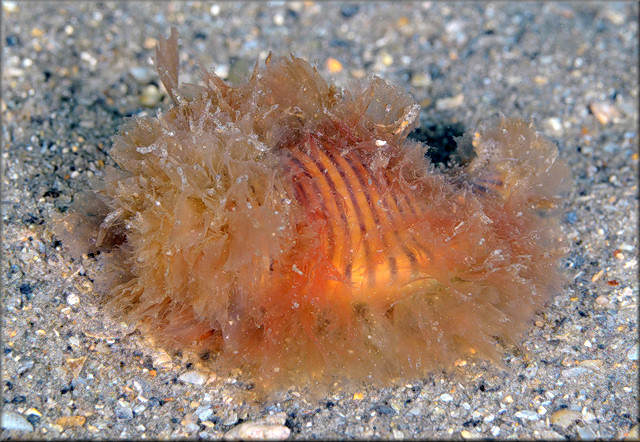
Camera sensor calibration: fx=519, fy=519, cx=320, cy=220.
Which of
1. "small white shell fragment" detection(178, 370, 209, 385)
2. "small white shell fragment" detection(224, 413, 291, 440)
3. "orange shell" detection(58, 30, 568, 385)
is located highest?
"orange shell" detection(58, 30, 568, 385)

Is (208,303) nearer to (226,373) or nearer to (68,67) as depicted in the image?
(226,373)

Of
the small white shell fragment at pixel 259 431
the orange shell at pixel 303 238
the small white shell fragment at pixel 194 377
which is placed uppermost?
the orange shell at pixel 303 238

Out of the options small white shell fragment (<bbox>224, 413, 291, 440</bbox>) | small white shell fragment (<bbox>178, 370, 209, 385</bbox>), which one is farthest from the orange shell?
small white shell fragment (<bbox>224, 413, 291, 440</bbox>)

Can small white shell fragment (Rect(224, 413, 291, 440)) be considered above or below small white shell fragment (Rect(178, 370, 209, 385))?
below

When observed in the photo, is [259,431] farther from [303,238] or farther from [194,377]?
[303,238]

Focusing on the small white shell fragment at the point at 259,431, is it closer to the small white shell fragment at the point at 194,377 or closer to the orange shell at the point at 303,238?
the orange shell at the point at 303,238

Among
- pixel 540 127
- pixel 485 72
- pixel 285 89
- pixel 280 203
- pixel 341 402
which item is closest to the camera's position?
pixel 280 203

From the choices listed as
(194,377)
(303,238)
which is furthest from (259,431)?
(303,238)

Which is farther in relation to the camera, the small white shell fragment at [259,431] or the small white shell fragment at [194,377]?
the small white shell fragment at [194,377]

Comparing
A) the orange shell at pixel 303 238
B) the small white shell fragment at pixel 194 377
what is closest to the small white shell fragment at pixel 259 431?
the orange shell at pixel 303 238

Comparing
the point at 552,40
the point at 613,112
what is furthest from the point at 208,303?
the point at 552,40

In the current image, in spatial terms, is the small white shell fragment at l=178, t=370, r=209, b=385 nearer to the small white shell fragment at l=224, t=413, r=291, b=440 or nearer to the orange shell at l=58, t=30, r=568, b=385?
the orange shell at l=58, t=30, r=568, b=385
